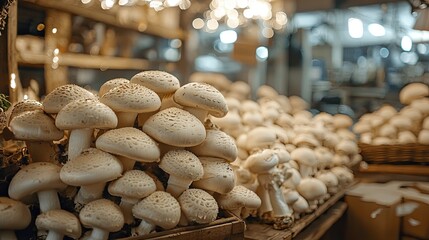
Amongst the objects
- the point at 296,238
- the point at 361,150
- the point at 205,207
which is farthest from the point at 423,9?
the point at 205,207

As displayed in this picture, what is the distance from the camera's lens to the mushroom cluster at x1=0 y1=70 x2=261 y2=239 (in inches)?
47.9

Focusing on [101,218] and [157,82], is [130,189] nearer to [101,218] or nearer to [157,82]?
[101,218]

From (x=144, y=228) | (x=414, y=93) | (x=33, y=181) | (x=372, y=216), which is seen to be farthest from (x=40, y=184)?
(x=414, y=93)

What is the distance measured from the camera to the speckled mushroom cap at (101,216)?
1185 mm

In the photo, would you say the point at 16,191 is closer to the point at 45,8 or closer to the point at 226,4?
the point at 45,8

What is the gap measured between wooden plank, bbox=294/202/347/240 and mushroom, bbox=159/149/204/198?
84 centimetres

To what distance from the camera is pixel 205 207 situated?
1.35m

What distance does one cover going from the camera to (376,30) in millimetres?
6059

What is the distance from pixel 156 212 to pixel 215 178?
0.30 m

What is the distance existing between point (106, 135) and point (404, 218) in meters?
2.09

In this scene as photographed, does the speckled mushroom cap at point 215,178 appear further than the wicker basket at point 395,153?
No

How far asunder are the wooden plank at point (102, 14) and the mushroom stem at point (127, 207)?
2490 mm

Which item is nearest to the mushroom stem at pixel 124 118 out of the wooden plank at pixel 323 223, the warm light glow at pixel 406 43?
the wooden plank at pixel 323 223

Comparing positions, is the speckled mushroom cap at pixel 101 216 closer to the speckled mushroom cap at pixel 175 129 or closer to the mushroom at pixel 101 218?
the mushroom at pixel 101 218
